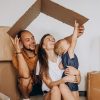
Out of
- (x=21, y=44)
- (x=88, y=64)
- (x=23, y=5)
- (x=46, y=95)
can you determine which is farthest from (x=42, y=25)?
(x=46, y=95)

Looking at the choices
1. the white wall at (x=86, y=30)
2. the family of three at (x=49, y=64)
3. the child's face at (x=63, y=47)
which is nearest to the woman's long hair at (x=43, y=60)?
the family of three at (x=49, y=64)

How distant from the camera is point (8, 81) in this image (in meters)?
1.72

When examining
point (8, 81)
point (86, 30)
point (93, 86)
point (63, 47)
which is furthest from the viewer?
point (86, 30)

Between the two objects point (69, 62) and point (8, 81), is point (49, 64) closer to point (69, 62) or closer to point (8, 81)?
point (69, 62)

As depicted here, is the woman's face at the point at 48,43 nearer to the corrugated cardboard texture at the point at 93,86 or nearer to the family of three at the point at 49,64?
the family of three at the point at 49,64

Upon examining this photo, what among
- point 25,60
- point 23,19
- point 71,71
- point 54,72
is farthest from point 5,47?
point 71,71

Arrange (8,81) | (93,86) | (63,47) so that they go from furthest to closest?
(93,86) < (8,81) < (63,47)

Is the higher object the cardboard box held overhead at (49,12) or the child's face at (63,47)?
the cardboard box held overhead at (49,12)

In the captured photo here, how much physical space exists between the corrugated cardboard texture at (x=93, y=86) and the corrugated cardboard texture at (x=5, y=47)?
679 mm

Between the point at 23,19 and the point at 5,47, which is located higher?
the point at 23,19

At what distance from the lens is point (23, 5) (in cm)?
197

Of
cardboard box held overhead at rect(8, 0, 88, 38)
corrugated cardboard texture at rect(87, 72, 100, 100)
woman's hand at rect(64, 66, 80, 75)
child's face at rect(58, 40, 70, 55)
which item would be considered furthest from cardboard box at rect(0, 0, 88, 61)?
corrugated cardboard texture at rect(87, 72, 100, 100)

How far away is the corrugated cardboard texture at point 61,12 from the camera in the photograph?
1471 mm

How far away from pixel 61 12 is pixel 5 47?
521 millimetres
